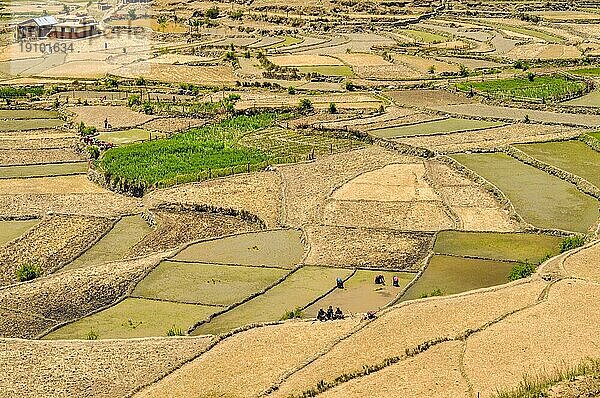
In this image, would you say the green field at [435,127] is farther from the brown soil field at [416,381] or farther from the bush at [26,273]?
the brown soil field at [416,381]

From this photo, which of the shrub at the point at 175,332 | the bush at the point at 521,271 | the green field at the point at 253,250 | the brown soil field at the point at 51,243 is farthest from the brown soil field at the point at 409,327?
the brown soil field at the point at 51,243

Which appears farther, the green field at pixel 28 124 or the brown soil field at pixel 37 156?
the green field at pixel 28 124

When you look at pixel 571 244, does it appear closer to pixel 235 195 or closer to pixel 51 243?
pixel 235 195

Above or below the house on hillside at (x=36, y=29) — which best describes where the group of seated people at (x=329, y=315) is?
above

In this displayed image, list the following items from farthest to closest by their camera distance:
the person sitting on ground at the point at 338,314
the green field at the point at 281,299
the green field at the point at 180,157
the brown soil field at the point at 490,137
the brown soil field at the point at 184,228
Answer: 1. the brown soil field at the point at 490,137
2. the green field at the point at 180,157
3. the brown soil field at the point at 184,228
4. the green field at the point at 281,299
5. the person sitting on ground at the point at 338,314

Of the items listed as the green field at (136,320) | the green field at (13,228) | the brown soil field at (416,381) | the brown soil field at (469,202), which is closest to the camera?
the brown soil field at (416,381)

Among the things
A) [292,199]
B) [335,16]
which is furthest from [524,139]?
[335,16]

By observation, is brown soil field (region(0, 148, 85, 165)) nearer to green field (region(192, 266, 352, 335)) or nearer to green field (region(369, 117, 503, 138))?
green field (region(369, 117, 503, 138))

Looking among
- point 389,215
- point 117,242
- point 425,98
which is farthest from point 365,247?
point 425,98
